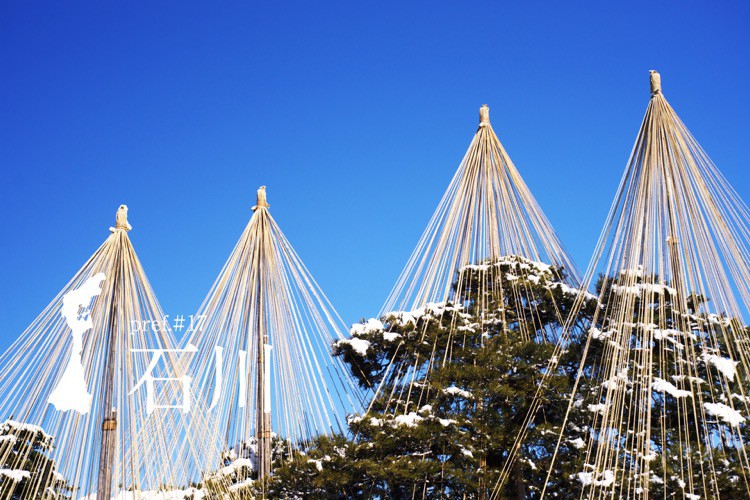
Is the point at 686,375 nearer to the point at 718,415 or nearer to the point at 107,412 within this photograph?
the point at 718,415

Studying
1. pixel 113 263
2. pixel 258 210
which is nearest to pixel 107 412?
pixel 113 263

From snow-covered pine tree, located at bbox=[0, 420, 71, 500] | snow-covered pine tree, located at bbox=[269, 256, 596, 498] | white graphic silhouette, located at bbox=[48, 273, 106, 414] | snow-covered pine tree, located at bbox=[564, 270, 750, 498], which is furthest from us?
snow-covered pine tree, located at bbox=[0, 420, 71, 500]

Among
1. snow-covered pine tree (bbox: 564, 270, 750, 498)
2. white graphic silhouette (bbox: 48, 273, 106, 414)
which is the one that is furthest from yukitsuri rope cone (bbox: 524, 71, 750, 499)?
white graphic silhouette (bbox: 48, 273, 106, 414)

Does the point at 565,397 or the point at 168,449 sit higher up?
the point at 565,397

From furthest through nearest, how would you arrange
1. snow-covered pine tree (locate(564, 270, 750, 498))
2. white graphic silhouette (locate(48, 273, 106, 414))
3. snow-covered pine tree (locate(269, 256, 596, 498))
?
white graphic silhouette (locate(48, 273, 106, 414)) < snow-covered pine tree (locate(269, 256, 596, 498)) < snow-covered pine tree (locate(564, 270, 750, 498))

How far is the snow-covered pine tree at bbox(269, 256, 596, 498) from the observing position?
1231 cm

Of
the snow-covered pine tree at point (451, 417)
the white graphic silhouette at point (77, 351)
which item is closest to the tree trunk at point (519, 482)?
the snow-covered pine tree at point (451, 417)

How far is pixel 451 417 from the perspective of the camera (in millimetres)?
12578

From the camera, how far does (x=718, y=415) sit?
36.3 feet

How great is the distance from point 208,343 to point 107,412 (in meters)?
2.91

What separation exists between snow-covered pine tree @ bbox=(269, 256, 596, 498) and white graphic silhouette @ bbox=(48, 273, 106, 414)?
11.9 feet

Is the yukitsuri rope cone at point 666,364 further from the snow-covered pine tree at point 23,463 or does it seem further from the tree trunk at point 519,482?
the snow-covered pine tree at point 23,463

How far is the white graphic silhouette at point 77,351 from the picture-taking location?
14.1 metres

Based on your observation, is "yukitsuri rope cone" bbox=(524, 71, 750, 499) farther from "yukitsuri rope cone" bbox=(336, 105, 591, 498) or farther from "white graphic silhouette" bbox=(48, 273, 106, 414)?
"white graphic silhouette" bbox=(48, 273, 106, 414)
